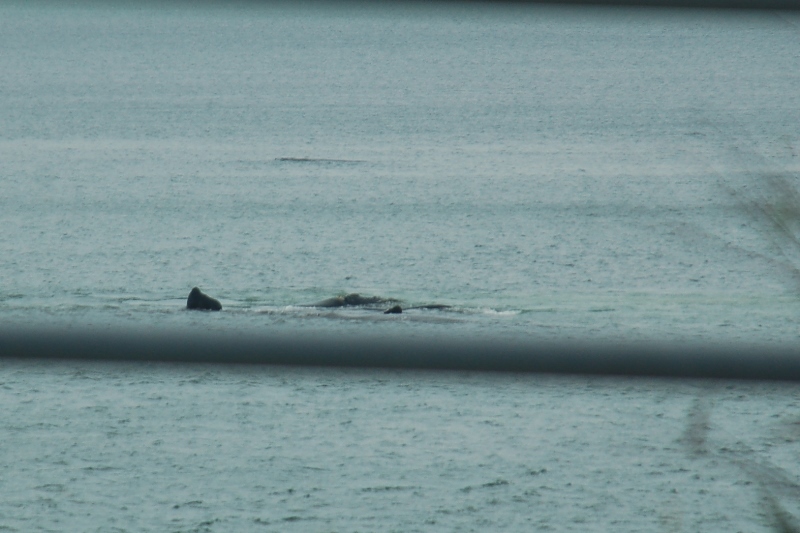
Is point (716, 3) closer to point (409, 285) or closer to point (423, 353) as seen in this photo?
point (423, 353)

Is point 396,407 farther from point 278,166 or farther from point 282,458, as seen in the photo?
point 278,166

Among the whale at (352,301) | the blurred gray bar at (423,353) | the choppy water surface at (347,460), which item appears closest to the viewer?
the blurred gray bar at (423,353)

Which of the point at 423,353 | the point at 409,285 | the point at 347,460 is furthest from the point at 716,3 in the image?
the point at 409,285

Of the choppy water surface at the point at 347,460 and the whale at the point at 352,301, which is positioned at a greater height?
the whale at the point at 352,301

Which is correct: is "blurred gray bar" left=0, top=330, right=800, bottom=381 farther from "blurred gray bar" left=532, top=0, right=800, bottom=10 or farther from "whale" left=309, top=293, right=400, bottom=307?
"whale" left=309, top=293, right=400, bottom=307

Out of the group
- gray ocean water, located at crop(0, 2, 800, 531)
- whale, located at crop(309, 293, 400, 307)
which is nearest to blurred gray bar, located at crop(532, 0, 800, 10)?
gray ocean water, located at crop(0, 2, 800, 531)

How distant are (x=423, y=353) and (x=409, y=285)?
7607mm

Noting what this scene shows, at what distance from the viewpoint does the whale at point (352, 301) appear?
6.45 metres

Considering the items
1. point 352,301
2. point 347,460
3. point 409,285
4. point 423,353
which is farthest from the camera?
point 409,285

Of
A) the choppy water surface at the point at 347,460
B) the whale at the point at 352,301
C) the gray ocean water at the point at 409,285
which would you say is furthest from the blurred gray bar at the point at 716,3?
the whale at the point at 352,301

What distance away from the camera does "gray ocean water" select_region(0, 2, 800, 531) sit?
0.98 feet

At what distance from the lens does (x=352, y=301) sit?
6.62m

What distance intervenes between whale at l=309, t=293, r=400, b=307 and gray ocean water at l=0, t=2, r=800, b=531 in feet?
0.49

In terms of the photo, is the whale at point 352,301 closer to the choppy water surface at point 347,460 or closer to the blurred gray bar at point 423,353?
the choppy water surface at point 347,460
